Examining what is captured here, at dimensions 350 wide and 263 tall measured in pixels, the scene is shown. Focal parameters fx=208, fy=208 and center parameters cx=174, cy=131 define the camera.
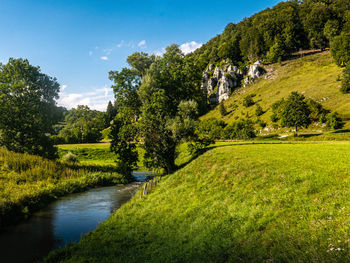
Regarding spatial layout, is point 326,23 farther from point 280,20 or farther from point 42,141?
point 42,141

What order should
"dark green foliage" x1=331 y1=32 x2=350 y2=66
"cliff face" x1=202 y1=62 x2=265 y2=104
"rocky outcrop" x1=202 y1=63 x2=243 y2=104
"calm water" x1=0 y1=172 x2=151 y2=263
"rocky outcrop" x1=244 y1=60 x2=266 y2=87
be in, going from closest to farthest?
"calm water" x1=0 y1=172 x2=151 y2=263, "dark green foliage" x1=331 y1=32 x2=350 y2=66, "rocky outcrop" x1=244 y1=60 x2=266 y2=87, "cliff face" x1=202 y1=62 x2=265 y2=104, "rocky outcrop" x1=202 y1=63 x2=243 y2=104

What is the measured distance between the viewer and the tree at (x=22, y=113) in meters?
40.7

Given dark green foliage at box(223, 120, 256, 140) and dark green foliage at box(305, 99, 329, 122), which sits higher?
dark green foliage at box(305, 99, 329, 122)

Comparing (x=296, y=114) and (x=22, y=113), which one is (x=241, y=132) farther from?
(x=22, y=113)

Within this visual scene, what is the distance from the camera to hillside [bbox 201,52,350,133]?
7731 cm

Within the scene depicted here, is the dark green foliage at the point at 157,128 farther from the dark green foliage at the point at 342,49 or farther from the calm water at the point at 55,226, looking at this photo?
the dark green foliage at the point at 342,49

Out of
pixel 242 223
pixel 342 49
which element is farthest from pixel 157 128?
pixel 342 49

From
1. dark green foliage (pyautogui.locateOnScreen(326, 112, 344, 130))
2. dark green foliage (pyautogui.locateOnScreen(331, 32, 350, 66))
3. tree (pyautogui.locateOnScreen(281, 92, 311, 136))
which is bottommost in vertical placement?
dark green foliage (pyautogui.locateOnScreen(326, 112, 344, 130))

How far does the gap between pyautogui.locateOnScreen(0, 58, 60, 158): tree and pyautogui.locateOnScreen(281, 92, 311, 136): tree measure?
62323 mm

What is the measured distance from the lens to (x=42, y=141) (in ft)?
142

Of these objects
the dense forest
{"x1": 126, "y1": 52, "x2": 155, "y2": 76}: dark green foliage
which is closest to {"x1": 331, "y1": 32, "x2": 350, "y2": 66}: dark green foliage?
the dense forest

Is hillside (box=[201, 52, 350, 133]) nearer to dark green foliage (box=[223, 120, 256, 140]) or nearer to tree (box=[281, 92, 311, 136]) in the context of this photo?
tree (box=[281, 92, 311, 136])

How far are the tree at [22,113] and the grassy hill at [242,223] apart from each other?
32805 mm

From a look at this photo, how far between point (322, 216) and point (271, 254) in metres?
2.88
